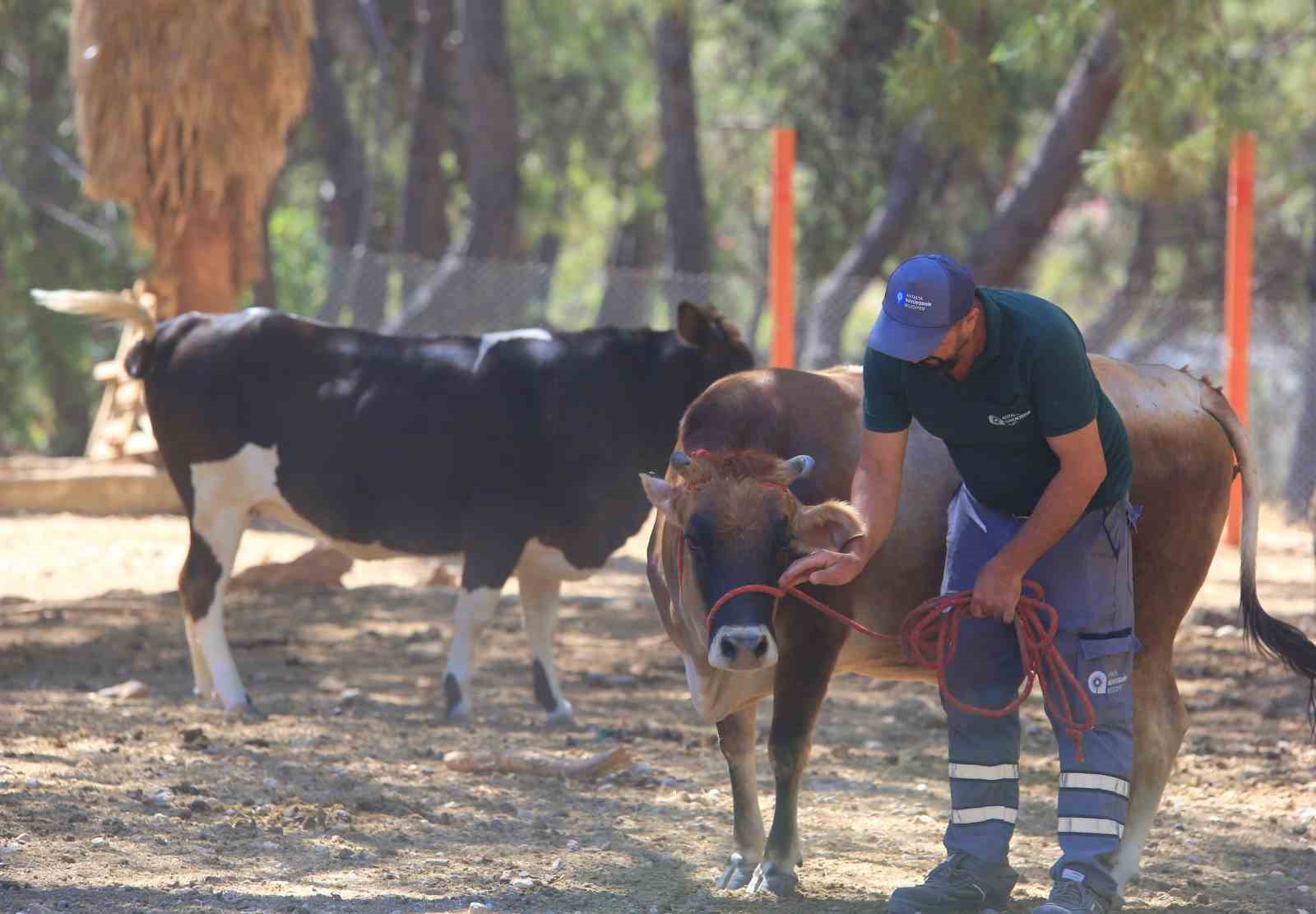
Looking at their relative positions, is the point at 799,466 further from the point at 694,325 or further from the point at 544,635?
the point at 544,635

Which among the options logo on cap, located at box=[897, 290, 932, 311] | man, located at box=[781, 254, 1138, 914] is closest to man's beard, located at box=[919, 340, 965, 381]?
man, located at box=[781, 254, 1138, 914]

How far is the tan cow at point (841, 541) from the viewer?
5.25m

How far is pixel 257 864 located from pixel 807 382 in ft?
7.92

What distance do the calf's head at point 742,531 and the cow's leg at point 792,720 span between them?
246 millimetres

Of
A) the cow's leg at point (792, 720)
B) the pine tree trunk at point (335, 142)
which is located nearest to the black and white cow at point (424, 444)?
the cow's leg at point (792, 720)

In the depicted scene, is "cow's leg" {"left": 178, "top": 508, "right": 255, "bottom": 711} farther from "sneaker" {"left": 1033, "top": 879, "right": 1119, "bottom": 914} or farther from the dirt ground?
"sneaker" {"left": 1033, "top": 879, "right": 1119, "bottom": 914}

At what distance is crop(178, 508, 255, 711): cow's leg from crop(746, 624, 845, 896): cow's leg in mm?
3565

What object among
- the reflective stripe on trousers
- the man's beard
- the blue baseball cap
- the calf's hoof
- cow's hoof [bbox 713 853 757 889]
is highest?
the blue baseball cap

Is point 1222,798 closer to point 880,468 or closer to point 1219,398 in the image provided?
point 1219,398

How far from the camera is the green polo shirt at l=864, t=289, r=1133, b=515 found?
15.1 feet

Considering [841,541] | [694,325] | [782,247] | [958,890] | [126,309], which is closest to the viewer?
[958,890]

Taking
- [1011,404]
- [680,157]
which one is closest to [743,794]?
[1011,404]

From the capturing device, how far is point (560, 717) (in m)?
8.05

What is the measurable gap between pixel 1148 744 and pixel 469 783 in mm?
2706
